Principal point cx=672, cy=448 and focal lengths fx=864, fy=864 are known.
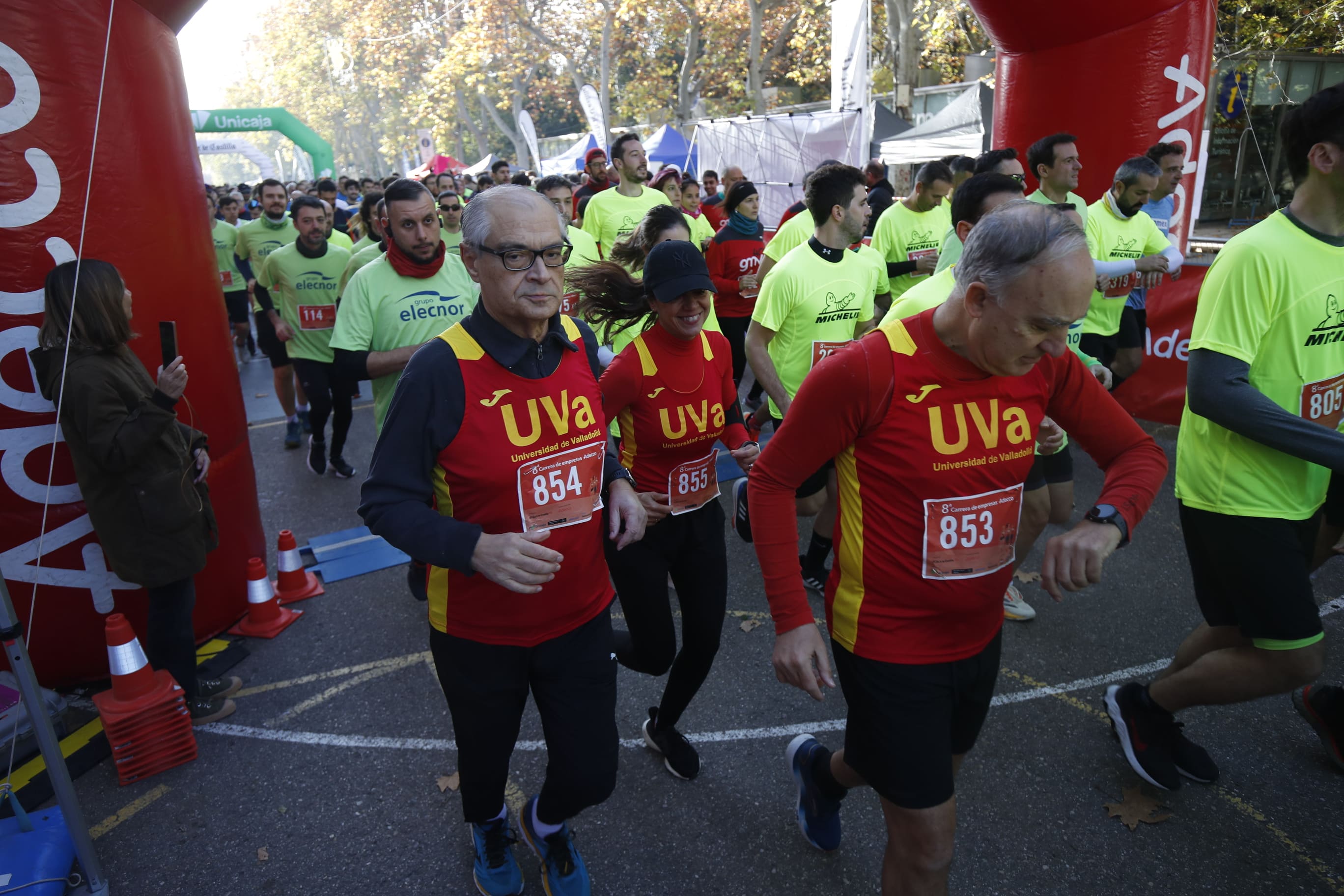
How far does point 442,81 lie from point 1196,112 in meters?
36.5

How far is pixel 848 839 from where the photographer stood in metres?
2.93

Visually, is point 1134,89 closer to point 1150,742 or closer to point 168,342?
point 1150,742

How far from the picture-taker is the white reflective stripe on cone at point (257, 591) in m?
4.61

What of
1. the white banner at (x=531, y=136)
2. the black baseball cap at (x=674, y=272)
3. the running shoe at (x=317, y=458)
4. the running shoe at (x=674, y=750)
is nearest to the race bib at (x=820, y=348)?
the black baseball cap at (x=674, y=272)

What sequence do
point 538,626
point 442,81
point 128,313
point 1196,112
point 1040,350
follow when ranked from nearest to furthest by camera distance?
point 1040,350
point 538,626
point 128,313
point 1196,112
point 442,81

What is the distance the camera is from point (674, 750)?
10.8 ft

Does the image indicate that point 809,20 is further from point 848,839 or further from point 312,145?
point 848,839

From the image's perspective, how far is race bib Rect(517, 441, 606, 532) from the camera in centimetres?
224

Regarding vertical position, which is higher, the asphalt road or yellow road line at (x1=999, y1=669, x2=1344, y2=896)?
the asphalt road

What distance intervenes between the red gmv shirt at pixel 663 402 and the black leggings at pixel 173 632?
79.5 inches

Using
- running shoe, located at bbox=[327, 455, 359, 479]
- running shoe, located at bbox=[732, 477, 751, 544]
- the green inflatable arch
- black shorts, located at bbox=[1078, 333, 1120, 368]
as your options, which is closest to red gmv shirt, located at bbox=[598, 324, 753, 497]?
running shoe, located at bbox=[732, 477, 751, 544]

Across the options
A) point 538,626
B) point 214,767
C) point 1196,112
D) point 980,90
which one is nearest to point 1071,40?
point 1196,112

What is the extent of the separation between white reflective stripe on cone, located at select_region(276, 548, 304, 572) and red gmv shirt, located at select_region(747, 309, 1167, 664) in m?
3.67

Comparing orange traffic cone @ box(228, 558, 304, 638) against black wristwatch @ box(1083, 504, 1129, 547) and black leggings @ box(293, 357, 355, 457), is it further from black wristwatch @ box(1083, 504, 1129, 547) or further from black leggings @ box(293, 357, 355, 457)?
black wristwatch @ box(1083, 504, 1129, 547)
